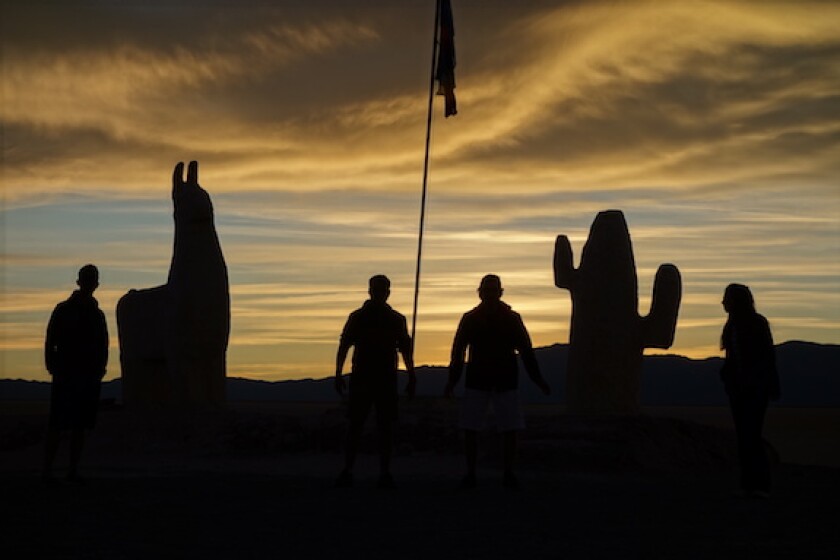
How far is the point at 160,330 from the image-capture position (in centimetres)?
2136

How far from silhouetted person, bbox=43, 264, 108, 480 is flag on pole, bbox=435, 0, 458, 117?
14.2 metres

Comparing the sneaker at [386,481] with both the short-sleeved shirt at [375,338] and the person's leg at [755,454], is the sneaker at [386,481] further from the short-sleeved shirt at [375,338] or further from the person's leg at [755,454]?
the person's leg at [755,454]

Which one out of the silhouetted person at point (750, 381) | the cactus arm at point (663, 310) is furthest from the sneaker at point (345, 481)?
the cactus arm at point (663, 310)

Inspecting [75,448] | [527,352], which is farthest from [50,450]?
[527,352]

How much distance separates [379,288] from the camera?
11773 mm

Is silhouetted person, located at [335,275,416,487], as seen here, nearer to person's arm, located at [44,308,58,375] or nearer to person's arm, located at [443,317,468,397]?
person's arm, located at [443,317,468,397]

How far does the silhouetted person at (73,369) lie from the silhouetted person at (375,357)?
90.8 inches

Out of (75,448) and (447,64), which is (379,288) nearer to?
(75,448)

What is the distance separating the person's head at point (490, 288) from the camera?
1166cm

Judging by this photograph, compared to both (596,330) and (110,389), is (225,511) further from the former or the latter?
(110,389)

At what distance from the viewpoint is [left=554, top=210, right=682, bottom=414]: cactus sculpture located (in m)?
20.1

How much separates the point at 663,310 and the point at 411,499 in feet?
35.1

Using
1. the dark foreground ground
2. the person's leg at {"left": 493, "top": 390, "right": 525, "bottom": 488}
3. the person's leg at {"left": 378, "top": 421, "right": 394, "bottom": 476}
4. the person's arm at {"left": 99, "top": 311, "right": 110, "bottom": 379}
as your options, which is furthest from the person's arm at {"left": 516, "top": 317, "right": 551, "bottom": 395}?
the person's arm at {"left": 99, "top": 311, "right": 110, "bottom": 379}

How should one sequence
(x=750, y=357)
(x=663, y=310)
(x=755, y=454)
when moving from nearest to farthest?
1. (x=755, y=454)
2. (x=750, y=357)
3. (x=663, y=310)
